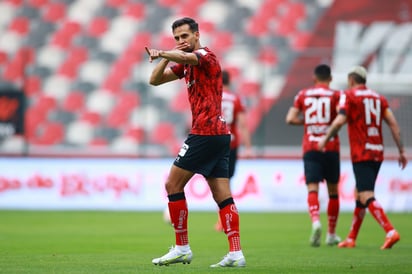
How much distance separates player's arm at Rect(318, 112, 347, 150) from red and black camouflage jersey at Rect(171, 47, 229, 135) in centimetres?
294

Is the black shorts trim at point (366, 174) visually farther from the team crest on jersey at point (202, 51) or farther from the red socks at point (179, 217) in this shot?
the team crest on jersey at point (202, 51)

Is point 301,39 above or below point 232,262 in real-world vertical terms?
above

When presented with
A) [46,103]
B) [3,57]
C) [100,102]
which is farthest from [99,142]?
[3,57]

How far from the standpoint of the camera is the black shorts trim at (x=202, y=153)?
7.25 meters

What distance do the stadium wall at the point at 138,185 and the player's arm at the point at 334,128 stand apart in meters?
7.14

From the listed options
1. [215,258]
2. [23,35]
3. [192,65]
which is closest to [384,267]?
[215,258]

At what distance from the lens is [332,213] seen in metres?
10.9

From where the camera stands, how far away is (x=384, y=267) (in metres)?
7.45

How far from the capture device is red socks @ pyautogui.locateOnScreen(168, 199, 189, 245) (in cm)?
734

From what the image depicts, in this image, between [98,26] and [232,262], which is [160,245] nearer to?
[232,262]

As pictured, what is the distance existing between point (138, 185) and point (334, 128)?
815 cm

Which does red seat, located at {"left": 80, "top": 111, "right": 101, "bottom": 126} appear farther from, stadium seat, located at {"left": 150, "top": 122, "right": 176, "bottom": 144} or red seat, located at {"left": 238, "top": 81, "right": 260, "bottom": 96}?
red seat, located at {"left": 238, "top": 81, "right": 260, "bottom": 96}

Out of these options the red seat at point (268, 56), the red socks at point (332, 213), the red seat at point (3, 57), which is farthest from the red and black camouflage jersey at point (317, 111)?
the red seat at point (3, 57)

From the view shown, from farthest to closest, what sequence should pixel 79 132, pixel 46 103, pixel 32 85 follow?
pixel 79 132 < pixel 46 103 < pixel 32 85
